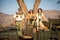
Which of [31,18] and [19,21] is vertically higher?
[31,18]

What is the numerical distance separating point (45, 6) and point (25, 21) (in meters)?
1.06

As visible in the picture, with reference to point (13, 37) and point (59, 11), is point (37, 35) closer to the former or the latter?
point (13, 37)

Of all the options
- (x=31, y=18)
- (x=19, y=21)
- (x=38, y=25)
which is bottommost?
(x=38, y=25)

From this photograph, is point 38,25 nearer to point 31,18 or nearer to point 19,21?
point 31,18

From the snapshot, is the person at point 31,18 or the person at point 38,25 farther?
the person at point 31,18

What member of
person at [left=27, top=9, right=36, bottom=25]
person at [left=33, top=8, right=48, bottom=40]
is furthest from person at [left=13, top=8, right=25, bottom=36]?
person at [left=33, top=8, right=48, bottom=40]

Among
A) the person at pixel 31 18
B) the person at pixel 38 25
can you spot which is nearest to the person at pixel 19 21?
the person at pixel 31 18

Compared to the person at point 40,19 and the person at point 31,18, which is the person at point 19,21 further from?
the person at point 40,19

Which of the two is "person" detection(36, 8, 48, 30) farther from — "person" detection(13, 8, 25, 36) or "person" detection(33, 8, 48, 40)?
"person" detection(13, 8, 25, 36)

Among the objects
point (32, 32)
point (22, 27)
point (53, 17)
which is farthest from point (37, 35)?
point (53, 17)

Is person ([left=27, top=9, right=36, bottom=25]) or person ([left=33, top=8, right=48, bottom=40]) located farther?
person ([left=27, top=9, right=36, bottom=25])

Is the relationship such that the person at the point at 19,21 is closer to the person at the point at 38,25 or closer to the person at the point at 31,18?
the person at the point at 31,18

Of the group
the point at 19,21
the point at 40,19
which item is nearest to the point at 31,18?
the point at 40,19

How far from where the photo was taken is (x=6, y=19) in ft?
24.0
